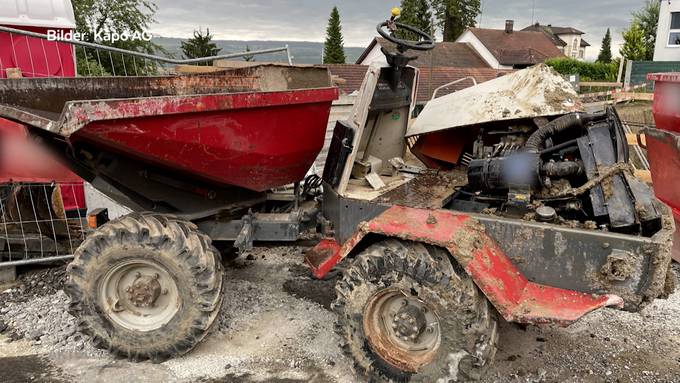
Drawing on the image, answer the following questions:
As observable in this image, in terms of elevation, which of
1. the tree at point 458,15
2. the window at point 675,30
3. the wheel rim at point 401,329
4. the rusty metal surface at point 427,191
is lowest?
the wheel rim at point 401,329

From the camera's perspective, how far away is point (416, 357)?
10.7 ft

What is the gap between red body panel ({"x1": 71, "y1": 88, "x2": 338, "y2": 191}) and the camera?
10.5ft

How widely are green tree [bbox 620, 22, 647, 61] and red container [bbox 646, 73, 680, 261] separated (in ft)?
92.6

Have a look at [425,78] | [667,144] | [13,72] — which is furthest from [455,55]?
[13,72]

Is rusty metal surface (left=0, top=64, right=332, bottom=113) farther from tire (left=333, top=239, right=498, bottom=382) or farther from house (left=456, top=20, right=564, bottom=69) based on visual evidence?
house (left=456, top=20, right=564, bottom=69)

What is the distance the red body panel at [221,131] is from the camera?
320 cm

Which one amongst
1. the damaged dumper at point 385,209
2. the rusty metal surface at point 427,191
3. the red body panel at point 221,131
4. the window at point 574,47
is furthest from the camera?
the window at point 574,47

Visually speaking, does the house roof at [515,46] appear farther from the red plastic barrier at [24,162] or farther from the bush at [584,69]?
the red plastic barrier at [24,162]

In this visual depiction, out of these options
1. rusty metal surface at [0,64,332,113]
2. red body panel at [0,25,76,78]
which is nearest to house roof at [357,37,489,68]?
red body panel at [0,25,76,78]

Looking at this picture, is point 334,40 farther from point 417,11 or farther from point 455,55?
point 455,55

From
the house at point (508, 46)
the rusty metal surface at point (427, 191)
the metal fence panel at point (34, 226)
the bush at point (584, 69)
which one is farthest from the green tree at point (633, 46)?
the metal fence panel at point (34, 226)

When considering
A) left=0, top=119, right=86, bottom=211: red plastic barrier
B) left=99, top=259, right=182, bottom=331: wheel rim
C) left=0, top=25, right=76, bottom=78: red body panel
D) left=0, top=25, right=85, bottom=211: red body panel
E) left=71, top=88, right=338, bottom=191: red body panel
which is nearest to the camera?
left=71, top=88, right=338, bottom=191: red body panel

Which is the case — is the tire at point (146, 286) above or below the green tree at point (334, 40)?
below

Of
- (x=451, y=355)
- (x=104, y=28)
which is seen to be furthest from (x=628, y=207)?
(x=104, y=28)
